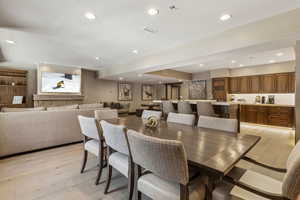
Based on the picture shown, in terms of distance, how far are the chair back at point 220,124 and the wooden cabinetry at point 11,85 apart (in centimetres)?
771

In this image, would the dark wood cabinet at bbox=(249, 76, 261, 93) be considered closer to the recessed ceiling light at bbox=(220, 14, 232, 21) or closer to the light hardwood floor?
the light hardwood floor

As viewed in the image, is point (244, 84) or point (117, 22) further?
point (244, 84)

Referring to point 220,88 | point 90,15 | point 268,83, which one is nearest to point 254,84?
point 268,83

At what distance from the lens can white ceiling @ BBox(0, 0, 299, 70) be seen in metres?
2.14

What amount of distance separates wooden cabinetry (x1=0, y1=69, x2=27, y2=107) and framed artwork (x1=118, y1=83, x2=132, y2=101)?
14.9 feet

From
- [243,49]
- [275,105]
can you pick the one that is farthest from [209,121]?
[275,105]

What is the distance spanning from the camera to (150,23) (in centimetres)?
269

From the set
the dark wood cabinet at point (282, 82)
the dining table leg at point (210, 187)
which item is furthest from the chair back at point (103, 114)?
the dark wood cabinet at point (282, 82)

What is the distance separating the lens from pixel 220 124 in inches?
79.7

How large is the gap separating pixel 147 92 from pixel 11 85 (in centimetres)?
727

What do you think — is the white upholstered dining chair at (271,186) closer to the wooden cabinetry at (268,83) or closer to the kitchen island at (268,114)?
the kitchen island at (268,114)

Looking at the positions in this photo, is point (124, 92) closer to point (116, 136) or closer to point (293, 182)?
point (116, 136)

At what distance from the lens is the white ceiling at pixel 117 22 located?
2.14 metres

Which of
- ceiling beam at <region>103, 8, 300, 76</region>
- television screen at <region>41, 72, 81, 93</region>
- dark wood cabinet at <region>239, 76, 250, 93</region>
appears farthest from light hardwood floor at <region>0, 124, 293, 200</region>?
television screen at <region>41, 72, 81, 93</region>
